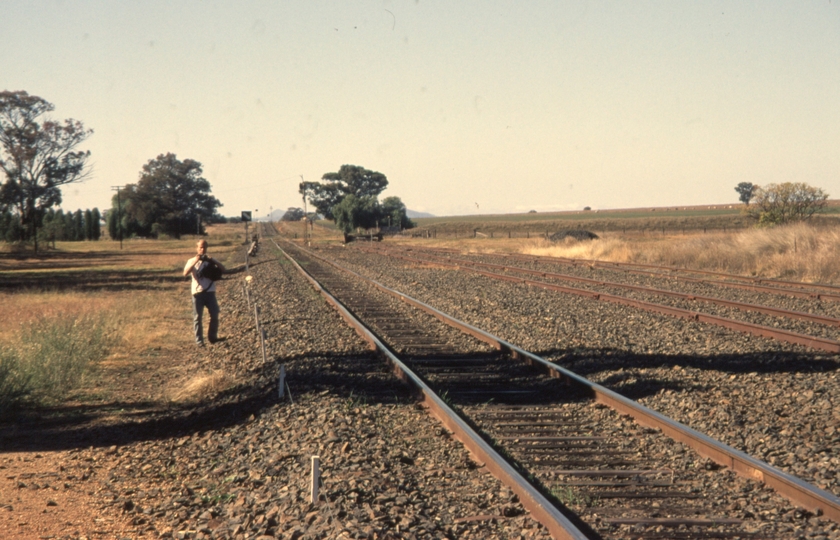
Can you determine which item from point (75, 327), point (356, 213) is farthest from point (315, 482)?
point (356, 213)

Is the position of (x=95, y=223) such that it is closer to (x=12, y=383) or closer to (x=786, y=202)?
(x=786, y=202)

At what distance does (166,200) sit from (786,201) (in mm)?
85463

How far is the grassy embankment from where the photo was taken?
37.5ft

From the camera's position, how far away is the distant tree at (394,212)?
11114 centimetres

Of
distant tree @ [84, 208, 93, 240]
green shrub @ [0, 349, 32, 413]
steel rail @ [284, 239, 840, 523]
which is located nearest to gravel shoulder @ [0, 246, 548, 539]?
green shrub @ [0, 349, 32, 413]

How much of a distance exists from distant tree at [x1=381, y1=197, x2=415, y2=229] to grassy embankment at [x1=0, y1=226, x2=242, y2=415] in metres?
74.9

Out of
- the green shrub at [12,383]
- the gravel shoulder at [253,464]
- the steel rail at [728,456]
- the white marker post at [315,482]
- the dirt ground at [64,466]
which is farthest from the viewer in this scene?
the green shrub at [12,383]

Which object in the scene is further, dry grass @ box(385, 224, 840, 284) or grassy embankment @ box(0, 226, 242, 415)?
dry grass @ box(385, 224, 840, 284)

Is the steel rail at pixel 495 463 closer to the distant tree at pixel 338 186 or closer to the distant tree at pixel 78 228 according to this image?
the distant tree at pixel 78 228

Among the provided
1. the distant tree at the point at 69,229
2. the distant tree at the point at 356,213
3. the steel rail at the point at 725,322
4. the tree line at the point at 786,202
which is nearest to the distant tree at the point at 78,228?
the distant tree at the point at 69,229

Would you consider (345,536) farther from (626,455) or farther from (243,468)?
(626,455)

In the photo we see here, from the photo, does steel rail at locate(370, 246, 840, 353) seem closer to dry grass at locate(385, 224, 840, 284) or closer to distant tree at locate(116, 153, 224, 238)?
dry grass at locate(385, 224, 840, 284)

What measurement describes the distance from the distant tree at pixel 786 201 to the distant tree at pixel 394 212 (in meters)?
62.2

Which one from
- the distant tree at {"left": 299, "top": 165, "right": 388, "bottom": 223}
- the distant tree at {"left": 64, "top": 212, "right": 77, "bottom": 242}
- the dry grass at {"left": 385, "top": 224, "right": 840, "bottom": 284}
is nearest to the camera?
the dry grass at {"left": 385, "top": 224, "right": 840, "bottom": 284}
